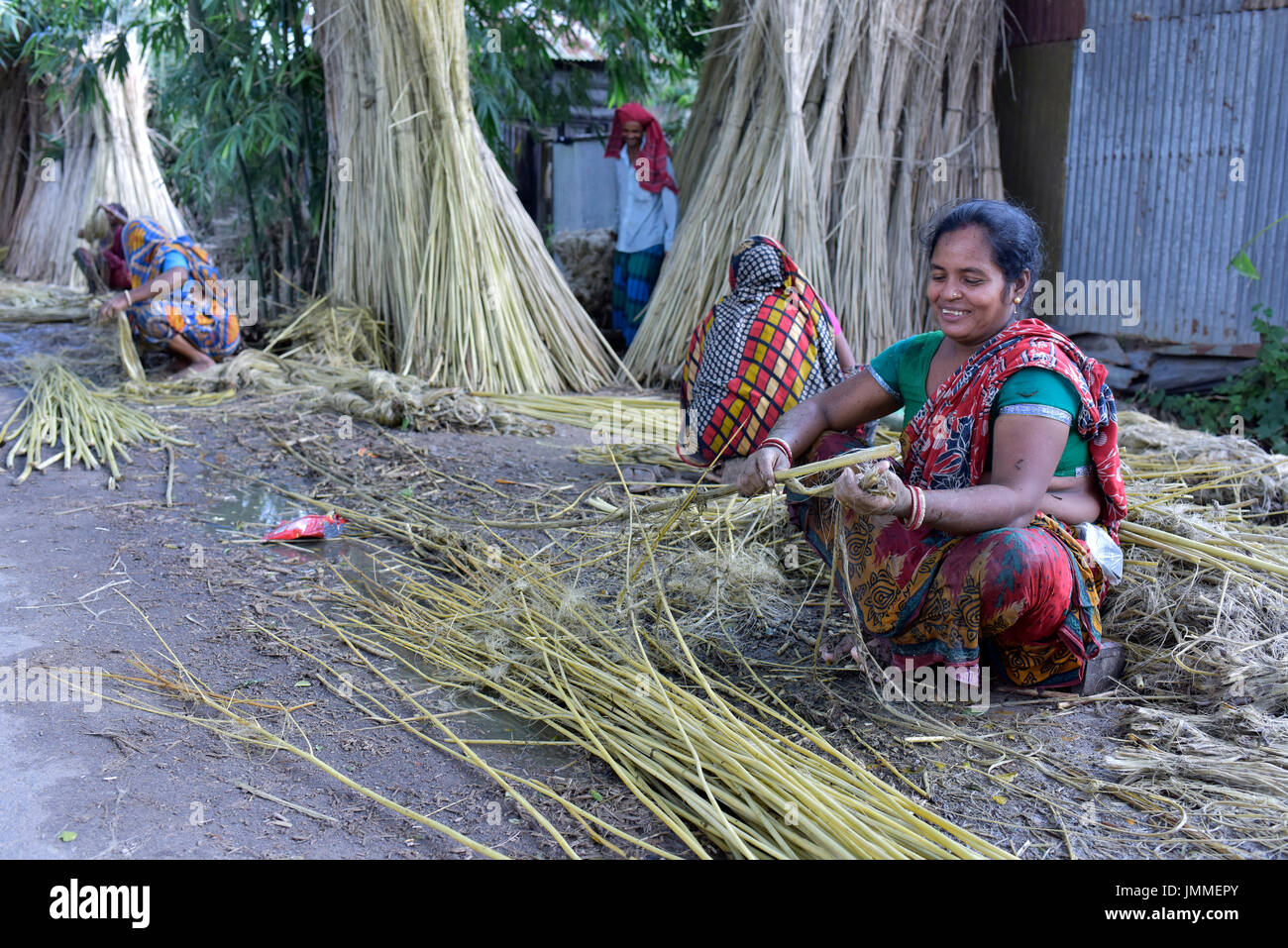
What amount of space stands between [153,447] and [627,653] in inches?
98.6

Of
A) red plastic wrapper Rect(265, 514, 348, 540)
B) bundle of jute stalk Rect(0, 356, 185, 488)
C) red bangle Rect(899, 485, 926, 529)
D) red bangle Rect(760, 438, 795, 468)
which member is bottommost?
red plastic wrapper Rect(265, 514, 348, 540)

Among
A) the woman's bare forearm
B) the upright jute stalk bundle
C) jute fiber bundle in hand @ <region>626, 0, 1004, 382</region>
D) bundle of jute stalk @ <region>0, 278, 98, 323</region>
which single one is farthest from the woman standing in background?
the upright jute stalk bundle

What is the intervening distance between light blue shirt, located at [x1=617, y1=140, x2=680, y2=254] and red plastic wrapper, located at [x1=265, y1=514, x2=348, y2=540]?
319 centimetres

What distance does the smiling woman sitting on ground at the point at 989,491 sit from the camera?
1.78 m

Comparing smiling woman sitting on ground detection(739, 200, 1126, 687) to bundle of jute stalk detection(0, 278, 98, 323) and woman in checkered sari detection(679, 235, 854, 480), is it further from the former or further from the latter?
Result: bundle of jute stalk detection(0, 278, 98, 323)

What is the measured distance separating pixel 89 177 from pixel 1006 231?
29.9 ft

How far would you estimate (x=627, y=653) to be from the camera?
2064 millimetres

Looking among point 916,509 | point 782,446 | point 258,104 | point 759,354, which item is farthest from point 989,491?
point 258,104

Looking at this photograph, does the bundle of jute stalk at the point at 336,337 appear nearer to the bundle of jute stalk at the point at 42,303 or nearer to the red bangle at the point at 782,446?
the bundle of jute stalk at the point at 42,303

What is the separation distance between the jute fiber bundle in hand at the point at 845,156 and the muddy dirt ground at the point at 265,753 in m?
2.86

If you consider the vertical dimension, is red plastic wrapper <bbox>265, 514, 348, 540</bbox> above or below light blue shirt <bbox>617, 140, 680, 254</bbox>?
below

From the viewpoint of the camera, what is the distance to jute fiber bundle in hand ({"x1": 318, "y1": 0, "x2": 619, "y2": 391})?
15.8ft

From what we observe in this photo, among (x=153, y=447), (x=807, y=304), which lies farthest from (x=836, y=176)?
(x=153, y=447)

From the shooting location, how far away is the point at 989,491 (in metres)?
1.76
